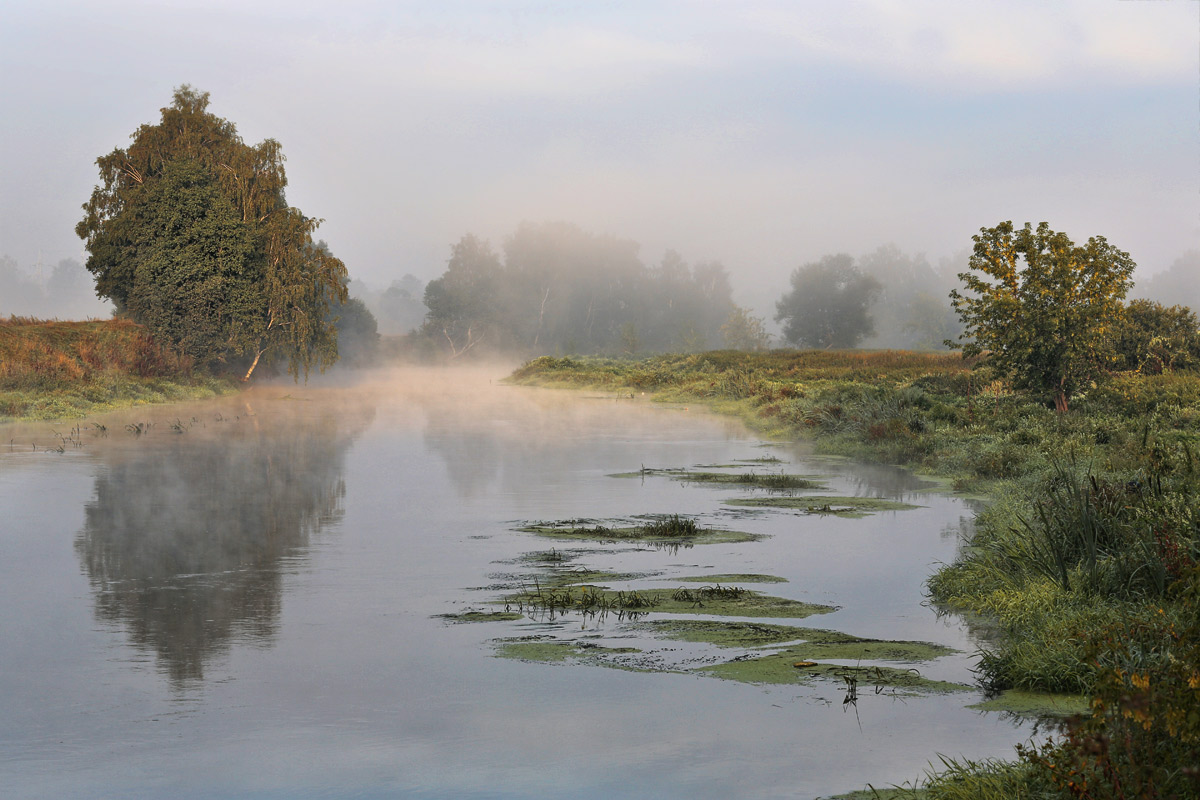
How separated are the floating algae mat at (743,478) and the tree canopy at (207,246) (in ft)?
106

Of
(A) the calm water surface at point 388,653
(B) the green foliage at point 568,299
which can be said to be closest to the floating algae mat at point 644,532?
(A) the calm water surface at point 388,653

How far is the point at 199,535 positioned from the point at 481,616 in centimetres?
531

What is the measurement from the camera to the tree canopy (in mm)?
47188

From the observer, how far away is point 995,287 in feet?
78.8

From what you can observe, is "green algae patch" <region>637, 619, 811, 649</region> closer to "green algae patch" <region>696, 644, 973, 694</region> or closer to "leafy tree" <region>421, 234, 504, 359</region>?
"green algae patch" <region>696, 644, 973, 694</region>

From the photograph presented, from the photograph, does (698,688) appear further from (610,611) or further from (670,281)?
(670,281)

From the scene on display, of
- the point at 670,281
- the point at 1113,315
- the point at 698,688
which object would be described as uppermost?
the point at 670,281

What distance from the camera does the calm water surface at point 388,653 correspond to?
551 cm

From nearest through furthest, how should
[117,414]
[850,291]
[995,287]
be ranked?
[995,287] → [117,414] → [850,291]

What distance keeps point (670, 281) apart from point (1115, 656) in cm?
14454

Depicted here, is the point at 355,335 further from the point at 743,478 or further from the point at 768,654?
the point at 768,654

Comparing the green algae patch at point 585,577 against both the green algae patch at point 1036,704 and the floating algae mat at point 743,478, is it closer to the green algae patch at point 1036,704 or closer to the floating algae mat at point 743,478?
the green algae patch at point 1036,704

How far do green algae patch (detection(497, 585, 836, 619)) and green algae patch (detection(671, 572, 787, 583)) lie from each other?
0.55 metres

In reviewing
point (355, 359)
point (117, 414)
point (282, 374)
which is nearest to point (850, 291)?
point (355, 359)
